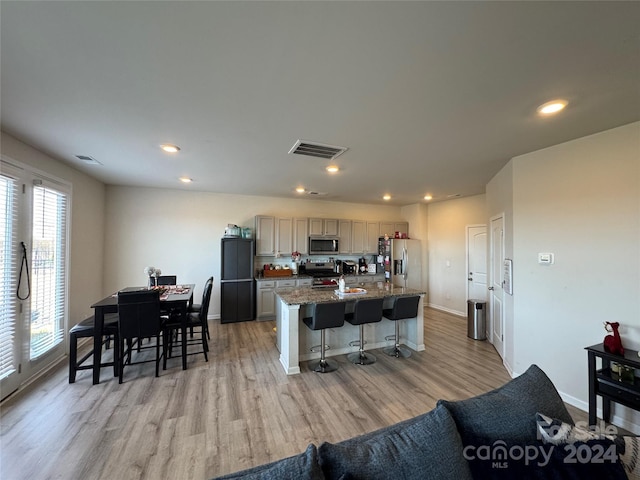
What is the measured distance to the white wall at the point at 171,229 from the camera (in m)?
4.89

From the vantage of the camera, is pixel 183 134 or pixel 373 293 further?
pixel 373 293

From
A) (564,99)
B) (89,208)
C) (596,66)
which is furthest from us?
(89,208)

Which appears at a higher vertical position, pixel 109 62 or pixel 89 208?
pixel 109 62

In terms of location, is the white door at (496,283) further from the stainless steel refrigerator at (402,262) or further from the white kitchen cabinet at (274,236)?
the white kitchen cabinet at (274,236)

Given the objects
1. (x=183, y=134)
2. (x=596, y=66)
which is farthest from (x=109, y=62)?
(x=596, y=66)

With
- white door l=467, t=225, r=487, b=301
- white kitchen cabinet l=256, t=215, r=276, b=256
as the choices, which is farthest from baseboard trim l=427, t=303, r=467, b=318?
white kitchen cabinet l=256, t=215, r=276, b=256

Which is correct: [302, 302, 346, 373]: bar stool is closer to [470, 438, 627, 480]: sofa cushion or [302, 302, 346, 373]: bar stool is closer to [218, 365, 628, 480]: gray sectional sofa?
[218, 365, 628, 480]: gray sectional sofa

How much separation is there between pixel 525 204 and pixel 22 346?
19.1 ft

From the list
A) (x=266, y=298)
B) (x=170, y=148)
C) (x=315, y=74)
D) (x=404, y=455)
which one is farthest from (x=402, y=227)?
(x=404, y=455)

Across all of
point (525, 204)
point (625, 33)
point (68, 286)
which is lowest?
point (68, 286)

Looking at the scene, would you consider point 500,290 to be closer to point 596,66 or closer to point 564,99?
point 564,99

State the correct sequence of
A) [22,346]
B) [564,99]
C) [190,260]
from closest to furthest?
1. [564,99]
2. [22,346]
3. [190,260]

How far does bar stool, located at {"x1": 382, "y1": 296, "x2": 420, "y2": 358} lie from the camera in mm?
3570

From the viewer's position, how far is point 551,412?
1.32 m
